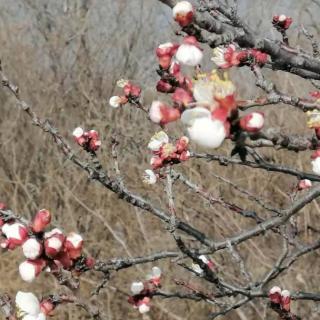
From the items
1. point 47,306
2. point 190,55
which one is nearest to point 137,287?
point 47,306

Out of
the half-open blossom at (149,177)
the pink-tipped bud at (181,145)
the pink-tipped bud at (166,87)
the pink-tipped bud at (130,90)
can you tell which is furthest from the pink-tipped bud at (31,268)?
the half-open blossom at (149,177)

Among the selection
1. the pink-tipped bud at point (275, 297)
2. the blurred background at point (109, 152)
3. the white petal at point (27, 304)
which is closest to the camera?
the white petal at point (27, 304)

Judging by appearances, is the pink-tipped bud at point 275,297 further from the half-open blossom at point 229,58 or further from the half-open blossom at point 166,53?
the half-open blossom at point 166,53

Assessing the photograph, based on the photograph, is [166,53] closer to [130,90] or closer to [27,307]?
[27,307]

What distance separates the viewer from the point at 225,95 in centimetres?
99

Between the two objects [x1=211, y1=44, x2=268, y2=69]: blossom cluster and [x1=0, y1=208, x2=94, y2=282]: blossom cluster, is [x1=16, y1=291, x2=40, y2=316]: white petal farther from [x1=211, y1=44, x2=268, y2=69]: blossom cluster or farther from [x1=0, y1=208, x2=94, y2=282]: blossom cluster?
[x1=211, y1=44, x2=268, y2=69]: blossom cluster

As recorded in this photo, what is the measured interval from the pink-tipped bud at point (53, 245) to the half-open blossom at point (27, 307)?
254 millimetres

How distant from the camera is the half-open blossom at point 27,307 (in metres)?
1.59

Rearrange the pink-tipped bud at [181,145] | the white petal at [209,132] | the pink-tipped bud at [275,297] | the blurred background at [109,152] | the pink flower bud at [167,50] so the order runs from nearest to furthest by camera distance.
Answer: the white petal at [209,132] → the pink flower bud at [167,50] → the pink-tipped bud at [181,145] → the pink-tipped bud at [275,297] → the blurred background at [109,152]

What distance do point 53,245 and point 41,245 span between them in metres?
0.03

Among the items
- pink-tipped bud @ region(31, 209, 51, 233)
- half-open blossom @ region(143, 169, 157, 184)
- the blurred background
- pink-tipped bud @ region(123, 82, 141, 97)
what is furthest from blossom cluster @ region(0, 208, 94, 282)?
the blurred background

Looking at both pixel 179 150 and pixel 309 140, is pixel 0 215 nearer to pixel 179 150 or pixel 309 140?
pixel 179 150

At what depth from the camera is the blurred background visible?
15.8 ft

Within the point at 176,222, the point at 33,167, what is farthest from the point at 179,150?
the point at 33,167
